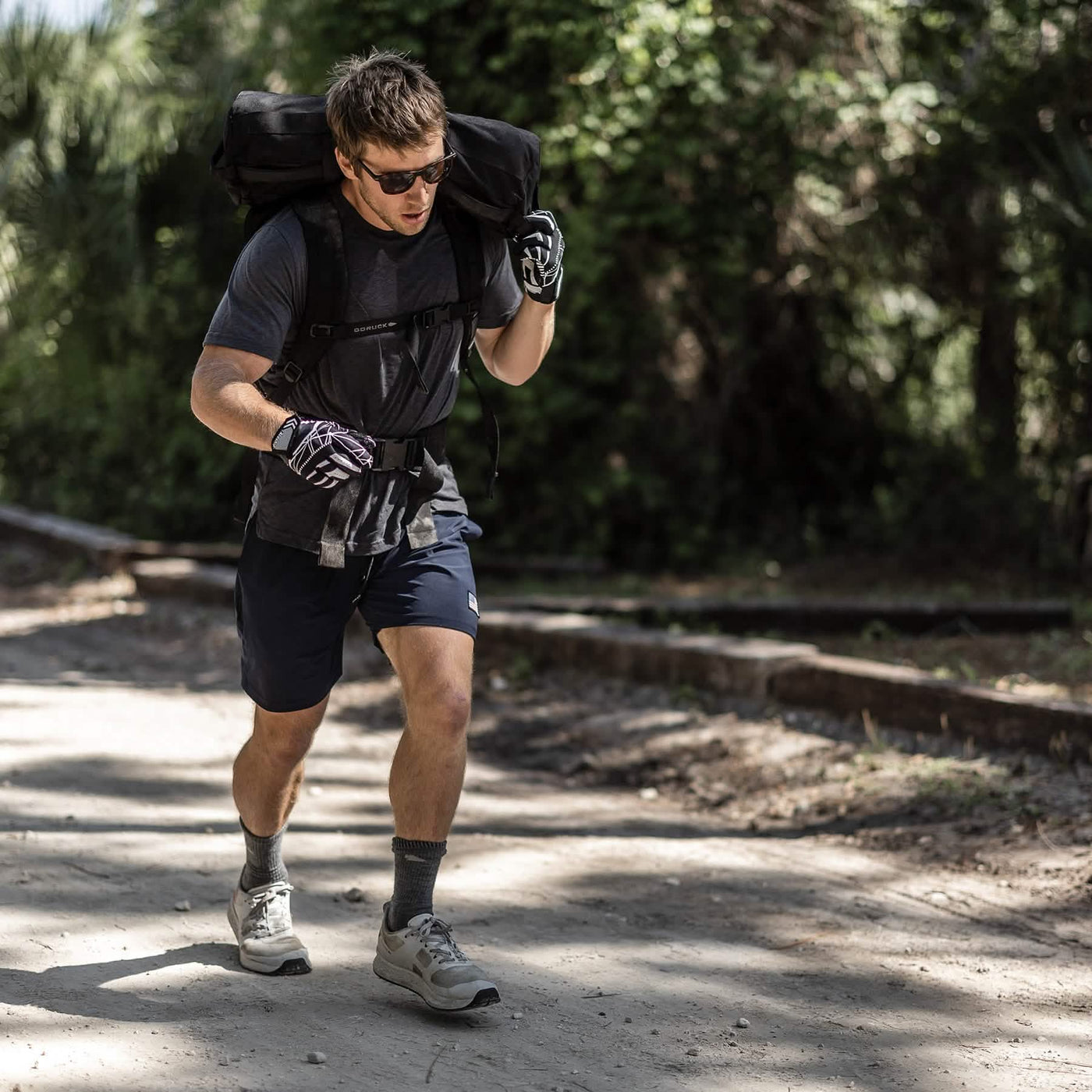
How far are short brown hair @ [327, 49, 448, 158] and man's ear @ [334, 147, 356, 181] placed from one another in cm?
1

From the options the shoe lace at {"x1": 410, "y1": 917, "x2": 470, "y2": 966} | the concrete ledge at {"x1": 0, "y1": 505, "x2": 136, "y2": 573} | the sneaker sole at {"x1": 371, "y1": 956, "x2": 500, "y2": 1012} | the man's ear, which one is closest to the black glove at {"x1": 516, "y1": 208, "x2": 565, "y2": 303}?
the man's ear

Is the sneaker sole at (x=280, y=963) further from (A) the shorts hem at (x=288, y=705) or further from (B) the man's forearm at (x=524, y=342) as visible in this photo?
(B) the man's forearm at (x=524, y=342)

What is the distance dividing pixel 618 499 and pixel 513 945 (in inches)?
287

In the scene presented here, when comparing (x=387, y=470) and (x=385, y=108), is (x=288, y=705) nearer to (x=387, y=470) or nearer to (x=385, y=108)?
(x=387, y=470)

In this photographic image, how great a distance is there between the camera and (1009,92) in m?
9.42

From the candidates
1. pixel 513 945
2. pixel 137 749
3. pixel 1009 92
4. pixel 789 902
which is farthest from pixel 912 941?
pixel 1009 92

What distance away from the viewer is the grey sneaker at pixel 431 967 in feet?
11.0

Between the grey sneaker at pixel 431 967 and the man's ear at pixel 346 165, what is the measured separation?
1.67 meters

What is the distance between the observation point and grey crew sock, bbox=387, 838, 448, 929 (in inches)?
138

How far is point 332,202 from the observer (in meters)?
3.48

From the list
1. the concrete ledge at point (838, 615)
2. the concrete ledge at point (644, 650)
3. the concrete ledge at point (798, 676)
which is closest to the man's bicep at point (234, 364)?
the concrete ledge at point (798, 676)

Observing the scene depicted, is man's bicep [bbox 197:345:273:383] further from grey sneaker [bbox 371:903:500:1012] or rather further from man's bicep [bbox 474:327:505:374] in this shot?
grey sneaker [bbox 371:903:500:1012]

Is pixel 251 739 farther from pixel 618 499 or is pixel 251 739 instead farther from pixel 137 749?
pixel 618 499

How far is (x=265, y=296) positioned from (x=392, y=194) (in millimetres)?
356
